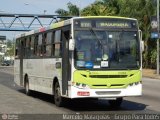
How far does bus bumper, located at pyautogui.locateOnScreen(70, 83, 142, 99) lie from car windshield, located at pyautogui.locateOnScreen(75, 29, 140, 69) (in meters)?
0.68

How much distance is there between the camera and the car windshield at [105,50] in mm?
15805

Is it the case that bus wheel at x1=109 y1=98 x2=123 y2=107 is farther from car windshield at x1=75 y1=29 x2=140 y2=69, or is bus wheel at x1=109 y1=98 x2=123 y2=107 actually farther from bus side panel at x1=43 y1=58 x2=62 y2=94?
bus side panel at x1=43 y1=58 x2=62 y2=94

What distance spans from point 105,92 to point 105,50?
1.30 meters

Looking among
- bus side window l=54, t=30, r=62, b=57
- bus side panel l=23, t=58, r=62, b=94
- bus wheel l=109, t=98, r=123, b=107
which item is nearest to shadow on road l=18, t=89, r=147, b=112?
bus wheel l=109, t=98, r=123, b=107

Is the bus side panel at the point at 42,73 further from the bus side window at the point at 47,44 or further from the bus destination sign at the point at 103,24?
the bus destination sign at the point at 103,24

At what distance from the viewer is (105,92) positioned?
621 inches

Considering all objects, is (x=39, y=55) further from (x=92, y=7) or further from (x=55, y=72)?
(x=92, y=7)

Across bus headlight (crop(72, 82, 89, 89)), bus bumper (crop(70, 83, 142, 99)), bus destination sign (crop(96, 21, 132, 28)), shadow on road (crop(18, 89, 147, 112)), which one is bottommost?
shadow on road (crop(18, 89, 147, 112))

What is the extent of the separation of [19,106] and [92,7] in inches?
2175

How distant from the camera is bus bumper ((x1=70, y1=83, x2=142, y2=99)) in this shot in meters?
15.6

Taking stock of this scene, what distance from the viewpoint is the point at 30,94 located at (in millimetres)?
22797

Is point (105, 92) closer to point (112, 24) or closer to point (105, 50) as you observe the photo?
point (105, 50)

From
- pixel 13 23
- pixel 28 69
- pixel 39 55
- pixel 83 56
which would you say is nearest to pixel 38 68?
pixel 39 55

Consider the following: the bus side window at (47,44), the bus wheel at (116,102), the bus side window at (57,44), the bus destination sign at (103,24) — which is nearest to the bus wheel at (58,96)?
the bus side window at (57,44)
